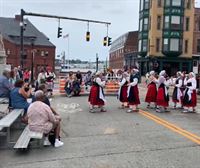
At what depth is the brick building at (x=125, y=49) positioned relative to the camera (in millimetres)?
81938

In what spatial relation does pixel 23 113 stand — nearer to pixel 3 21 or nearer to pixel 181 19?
pixel 181 19

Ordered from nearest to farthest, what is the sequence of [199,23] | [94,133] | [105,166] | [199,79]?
[105,166]
[94,133]
[199,79]
[199,23]

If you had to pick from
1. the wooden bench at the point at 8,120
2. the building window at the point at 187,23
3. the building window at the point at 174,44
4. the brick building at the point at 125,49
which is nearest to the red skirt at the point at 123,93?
the wooden bench at the point at 8,120

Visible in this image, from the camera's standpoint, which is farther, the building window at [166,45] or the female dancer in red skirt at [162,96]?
the building window at [166,45]

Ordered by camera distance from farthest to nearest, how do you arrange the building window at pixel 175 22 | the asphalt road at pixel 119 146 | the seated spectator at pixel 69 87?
the building window at pixel 175 22 → the seated spectator at pixel 69 87 → the asphalt road at pixel 119 146

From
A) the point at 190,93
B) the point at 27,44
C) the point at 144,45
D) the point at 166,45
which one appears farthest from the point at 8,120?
the point at 27,44

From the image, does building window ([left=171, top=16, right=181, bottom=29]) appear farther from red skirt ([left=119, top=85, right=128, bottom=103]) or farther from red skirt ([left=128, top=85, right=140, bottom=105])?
red skirt ([left=128, top=85, right=140, bottom=105])

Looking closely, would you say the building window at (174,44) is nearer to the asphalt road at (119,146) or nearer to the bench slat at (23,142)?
the asphalt road at (119,146)

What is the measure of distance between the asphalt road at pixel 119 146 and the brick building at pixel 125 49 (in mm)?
61787

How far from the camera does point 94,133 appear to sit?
11883mm

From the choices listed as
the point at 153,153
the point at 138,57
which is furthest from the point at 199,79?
the point at 138,57

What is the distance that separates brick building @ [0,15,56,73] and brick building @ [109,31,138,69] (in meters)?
15.0

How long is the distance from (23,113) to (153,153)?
14.9 ft

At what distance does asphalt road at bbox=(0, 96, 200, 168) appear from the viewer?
842 cm
